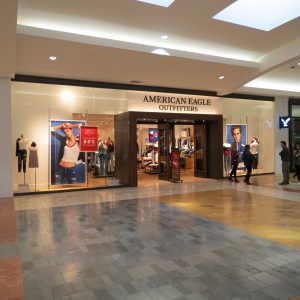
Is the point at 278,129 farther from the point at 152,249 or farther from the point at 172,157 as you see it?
the point at 152,249

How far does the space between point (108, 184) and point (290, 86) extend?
9084 millimetres

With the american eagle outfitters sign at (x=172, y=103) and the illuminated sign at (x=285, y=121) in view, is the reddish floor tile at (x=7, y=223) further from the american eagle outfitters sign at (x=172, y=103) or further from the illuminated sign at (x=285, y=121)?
the illuminated sign at (x=285, y=121)

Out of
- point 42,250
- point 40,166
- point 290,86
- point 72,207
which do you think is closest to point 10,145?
point 40,166

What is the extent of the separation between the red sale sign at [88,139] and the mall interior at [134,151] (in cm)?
5

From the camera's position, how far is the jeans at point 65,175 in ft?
31.2

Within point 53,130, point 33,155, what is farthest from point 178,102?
point 33,155

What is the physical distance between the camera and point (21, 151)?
8938mm

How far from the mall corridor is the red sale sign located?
8.11ft

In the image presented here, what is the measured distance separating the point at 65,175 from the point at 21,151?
149 cm

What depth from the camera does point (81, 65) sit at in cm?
809

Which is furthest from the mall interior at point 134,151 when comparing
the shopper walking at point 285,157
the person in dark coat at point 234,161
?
the person in dark coat at point 234,161

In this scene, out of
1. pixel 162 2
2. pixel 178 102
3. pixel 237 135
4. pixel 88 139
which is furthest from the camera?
pixel 237 135

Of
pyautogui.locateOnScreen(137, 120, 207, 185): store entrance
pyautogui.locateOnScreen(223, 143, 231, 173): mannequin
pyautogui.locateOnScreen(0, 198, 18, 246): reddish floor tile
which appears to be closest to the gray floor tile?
pyautogui.locateOnScreen(0, 198, 18, 246): reddish floor tile

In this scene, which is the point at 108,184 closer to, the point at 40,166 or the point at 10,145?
the point at 40,166
